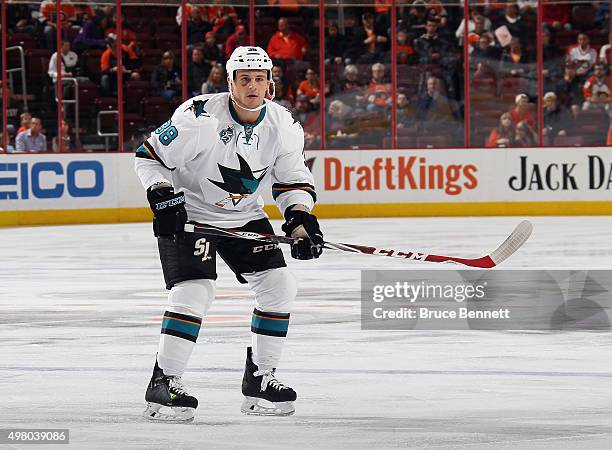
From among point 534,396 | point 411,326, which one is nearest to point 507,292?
point 411,326

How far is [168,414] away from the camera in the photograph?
16.3ft

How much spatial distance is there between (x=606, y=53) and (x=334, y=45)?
336cm

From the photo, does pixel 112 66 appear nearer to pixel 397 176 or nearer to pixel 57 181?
pixel 57 181

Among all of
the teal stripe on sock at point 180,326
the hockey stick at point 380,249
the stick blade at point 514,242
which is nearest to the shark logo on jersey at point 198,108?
the hockey stick at point 380,249

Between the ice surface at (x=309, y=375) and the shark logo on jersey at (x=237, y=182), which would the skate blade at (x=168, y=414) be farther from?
the shark logo on jersey at (x=237, y=182)

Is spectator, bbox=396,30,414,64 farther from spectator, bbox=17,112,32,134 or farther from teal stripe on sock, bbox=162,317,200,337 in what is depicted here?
teal stripe on sock, bbox=162,317,200,337

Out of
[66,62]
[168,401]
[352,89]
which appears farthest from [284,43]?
[168,401]

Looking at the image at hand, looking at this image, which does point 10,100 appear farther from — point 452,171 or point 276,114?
point 276,114

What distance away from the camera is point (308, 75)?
18156mm

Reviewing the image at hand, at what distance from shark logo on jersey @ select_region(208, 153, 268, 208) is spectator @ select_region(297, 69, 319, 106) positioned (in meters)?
13.0

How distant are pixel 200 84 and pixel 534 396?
1284 cm

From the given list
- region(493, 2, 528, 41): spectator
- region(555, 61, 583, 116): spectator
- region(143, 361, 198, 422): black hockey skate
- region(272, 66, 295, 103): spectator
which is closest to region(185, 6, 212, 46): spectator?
region(272, 66, 295, 103): spectator

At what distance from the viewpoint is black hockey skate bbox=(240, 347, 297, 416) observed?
5.12m

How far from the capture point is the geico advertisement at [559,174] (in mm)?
17375
